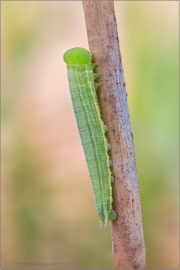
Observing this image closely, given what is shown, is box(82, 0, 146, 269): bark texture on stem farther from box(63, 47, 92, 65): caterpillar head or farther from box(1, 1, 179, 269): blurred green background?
box(1, 1, 179, 269): blurred green background

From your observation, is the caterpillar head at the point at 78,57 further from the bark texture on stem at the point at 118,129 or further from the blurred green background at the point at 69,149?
the blurred green background at the point at 69,149

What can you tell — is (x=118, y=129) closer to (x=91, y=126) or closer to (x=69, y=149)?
(x=91, y=126)

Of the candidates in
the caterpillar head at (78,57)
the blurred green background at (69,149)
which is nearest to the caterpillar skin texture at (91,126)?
the caterpillar head at (78,57)

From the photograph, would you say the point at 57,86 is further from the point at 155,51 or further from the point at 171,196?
the point at 171,196

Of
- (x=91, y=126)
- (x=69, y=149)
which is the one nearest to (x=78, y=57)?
(x=91, y=126)

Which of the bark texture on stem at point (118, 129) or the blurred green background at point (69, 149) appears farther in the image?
the blurred green background at point (69, 149)

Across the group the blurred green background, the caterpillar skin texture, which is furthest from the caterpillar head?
the blurred green background

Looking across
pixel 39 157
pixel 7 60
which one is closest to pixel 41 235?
pixel 39 157
